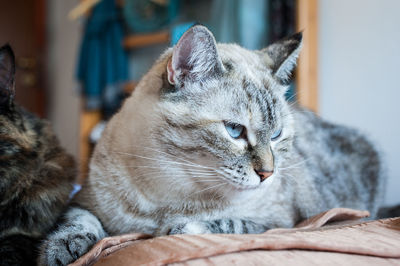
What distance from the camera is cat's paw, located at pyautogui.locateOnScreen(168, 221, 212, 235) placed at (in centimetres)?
100

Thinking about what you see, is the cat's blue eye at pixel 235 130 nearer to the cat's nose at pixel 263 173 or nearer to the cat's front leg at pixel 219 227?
the cat's nose at pixel 263 173

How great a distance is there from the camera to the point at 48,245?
998mm

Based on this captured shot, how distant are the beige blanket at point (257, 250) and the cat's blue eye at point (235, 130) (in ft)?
1.06

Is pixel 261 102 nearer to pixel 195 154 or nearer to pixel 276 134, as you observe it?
pixel 276 134

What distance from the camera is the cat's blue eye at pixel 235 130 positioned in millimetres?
1072

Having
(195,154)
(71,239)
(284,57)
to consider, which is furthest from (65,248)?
(284,57)

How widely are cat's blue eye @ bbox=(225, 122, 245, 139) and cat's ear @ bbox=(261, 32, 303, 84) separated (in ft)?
0.93

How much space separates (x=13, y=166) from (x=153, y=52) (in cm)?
249

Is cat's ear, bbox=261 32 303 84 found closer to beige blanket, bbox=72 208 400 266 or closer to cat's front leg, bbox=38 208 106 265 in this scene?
beige blanket, bbox=72 208 400 266

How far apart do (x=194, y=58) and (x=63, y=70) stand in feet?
13.4

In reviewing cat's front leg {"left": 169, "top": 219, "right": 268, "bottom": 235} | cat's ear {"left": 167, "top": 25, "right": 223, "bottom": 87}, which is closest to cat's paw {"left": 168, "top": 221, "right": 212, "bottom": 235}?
cat's front leg {"left": 169, "top": 219, "right": 268, "bottom": 235}

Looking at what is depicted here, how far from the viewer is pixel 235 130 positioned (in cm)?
108

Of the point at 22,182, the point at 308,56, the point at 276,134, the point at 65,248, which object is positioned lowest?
the point at 65,248

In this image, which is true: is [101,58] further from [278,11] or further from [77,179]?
[77,179]
